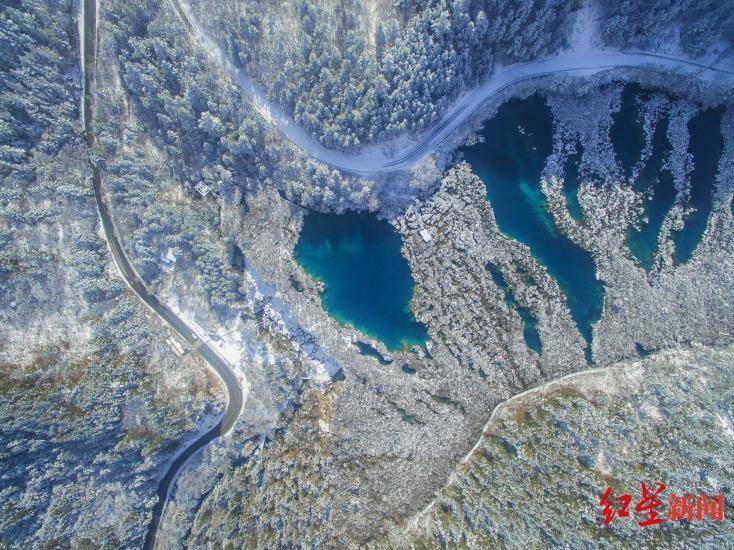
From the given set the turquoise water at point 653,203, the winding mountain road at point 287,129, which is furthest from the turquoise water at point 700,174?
the winding mountain road at point 287,129

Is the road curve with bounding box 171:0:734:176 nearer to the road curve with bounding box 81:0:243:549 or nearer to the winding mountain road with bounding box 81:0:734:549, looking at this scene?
the winding mountain road with bounding box 81:0:734:549

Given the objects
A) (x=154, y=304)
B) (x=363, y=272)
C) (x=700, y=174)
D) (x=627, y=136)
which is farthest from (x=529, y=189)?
(x=154, y=304)

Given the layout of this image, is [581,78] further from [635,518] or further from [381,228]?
[635,518]

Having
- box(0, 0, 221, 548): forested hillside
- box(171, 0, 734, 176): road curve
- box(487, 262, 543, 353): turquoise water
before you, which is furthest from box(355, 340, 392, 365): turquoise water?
box(171, 0, 734, 176): road curve

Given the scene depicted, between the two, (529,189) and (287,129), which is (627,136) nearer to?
(529,189)

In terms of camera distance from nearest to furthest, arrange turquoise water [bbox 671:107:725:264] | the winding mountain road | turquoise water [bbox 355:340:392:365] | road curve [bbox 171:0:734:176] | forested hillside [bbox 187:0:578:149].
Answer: forested hillside [bbox 187:0:578:149], the winding mountain road, road curve [bbox 171:0:734:176], turquoise water [bbox 671:107:725:264], turquoise water [bbox 355:340:392:365]

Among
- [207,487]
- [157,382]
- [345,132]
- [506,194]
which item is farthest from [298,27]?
[207,487]
